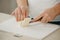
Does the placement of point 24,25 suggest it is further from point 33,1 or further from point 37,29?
point 33,1

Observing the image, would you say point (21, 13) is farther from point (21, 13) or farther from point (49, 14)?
point (49, 14)

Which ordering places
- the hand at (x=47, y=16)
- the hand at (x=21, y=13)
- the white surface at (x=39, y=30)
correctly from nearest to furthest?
1. the white surface at (x=39, y=30)
2. the hand at (x=47, y=16)
3. the hand at (x=21, y=13)

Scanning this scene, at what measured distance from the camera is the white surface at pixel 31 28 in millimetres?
795

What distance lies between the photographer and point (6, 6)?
1919mm

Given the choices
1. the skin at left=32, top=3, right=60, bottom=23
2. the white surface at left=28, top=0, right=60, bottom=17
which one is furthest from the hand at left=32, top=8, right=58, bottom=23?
the white surface at left=28, top=0, right=60, bottom=17

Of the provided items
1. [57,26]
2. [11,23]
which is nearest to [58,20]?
[57,26]

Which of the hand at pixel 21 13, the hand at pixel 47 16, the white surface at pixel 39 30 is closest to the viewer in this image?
the white surface at pixel 39 30

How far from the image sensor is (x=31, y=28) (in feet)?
2.87

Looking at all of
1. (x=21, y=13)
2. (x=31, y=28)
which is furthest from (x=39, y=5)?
(x=31, y=28)

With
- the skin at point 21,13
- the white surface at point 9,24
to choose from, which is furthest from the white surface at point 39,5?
the white surface at point 9,24

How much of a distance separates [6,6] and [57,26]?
44.4 inches

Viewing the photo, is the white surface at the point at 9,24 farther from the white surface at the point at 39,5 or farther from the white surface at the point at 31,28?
the white surface at the point at 39,5

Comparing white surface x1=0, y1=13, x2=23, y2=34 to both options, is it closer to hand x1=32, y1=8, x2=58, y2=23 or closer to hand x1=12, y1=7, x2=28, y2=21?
hand x1=12, y1=7, x2=28, y2=21

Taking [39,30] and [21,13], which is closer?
[39,30]
